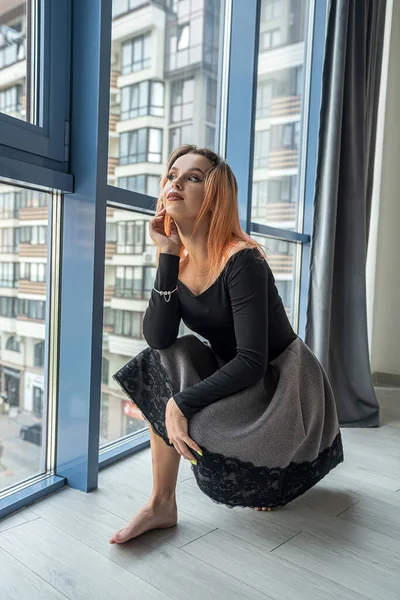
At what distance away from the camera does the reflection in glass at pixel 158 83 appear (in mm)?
1866

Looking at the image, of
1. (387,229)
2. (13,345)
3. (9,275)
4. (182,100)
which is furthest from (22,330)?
(387,229)

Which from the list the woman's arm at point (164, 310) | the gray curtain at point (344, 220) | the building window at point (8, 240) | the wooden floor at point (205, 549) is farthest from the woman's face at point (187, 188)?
the gray curtain at point (344, 220)

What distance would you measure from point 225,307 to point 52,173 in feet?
1.88

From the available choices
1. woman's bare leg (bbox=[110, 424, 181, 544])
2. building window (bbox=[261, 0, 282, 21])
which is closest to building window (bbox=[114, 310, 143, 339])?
woman's bare leg (bbox=[110, 424, 181, 544])

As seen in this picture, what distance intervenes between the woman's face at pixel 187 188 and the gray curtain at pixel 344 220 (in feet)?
3.79

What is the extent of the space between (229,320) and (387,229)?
2281mm

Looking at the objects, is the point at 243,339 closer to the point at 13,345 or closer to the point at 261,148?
the point at 13,345

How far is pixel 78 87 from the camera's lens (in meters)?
1.45

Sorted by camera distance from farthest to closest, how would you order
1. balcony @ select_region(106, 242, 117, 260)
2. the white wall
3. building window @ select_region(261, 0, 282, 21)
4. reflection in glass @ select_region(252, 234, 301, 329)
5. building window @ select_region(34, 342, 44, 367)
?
the white wall
reflection in glass @ select_region(252, 234, 301, 329)
building window @ select_region(261, 0, 282, 21)
balcony @ select_region(106, 242, 117, 260)
building window @ select_region(34, 342, 44, 367)

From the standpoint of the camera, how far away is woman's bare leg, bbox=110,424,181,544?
1307 millimetres

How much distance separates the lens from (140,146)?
78.9 inches

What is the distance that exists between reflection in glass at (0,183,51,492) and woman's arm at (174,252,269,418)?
54 centimetres

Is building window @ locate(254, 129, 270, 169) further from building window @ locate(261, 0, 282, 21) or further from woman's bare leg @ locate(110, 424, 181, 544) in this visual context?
woman's bare leg @ locate(110, 424, 181, 544)

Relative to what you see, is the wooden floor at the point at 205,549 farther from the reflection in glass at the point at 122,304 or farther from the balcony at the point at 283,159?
the balcony at the point at 283,159
